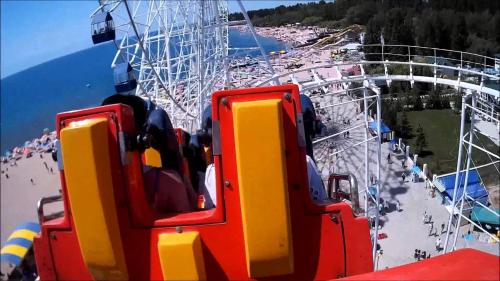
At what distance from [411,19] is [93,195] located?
2506 centimetres

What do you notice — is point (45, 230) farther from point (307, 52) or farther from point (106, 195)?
point (307, 52)

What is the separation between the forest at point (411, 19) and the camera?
17.2 meters

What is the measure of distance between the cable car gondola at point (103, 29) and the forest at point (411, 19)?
6.57 metres

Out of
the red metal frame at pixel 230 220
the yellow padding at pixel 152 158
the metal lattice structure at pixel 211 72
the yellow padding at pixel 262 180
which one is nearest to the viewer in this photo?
the yellow padding at pixel 262 180

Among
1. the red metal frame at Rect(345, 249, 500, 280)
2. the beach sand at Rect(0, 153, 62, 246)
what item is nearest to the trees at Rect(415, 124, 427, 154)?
the beach sand at Rect(0, 153, 62, 246)

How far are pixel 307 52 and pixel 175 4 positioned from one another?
506 cm

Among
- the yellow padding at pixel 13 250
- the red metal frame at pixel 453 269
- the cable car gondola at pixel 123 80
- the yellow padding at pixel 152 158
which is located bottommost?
the yellow padding at pixel 13 250

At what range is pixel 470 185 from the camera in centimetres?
1064

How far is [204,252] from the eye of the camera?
2.11 metres

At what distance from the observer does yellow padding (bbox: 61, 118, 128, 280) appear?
195 cm

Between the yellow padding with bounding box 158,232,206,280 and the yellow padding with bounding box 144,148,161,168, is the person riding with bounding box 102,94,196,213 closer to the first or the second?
the yellow padding with bounding box 158,232,206,280

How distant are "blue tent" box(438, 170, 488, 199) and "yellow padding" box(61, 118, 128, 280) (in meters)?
9.12

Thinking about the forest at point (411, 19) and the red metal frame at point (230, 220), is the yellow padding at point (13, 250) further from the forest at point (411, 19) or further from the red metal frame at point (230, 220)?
the forest at point (411, 19)

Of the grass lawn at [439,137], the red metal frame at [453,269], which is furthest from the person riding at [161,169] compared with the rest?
the grass lawn at [439,137]
